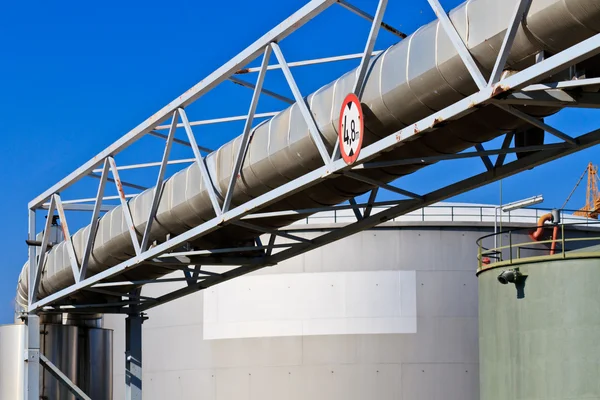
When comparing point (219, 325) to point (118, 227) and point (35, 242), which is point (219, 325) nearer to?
point (35, 242)

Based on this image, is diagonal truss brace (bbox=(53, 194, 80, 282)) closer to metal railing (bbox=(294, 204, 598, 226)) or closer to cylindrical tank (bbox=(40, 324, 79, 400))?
cylindrical tank (bbox=(40, 324, 79, 400))

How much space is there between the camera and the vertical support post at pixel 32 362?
2523cm

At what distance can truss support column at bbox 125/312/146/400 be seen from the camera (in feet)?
86.5

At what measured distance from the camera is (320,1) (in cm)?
1537

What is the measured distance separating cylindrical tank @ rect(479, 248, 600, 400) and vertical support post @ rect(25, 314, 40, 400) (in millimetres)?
11510

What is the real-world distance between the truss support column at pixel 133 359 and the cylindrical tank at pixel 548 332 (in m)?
9.13

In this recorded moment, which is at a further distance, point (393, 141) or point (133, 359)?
point (133, 359)

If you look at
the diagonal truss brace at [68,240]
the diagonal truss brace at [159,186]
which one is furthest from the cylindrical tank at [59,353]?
the diagonal truss brace at [159,186]

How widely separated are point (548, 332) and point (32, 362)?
12.8m

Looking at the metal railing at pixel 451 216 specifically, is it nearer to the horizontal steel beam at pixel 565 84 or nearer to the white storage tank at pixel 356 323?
the white storage tank at pixel 356 323

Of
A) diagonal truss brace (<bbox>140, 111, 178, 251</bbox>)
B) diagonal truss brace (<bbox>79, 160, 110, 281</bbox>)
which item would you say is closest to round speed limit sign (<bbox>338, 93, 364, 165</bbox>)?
diagonal truss brace (<bbox>140, 111, 178, 251</bbox>)

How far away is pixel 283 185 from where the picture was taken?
16.6 m

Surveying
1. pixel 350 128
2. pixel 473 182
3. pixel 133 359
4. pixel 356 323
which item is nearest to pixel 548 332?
pixel 473 182

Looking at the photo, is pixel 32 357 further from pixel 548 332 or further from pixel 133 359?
pixel 548 332
